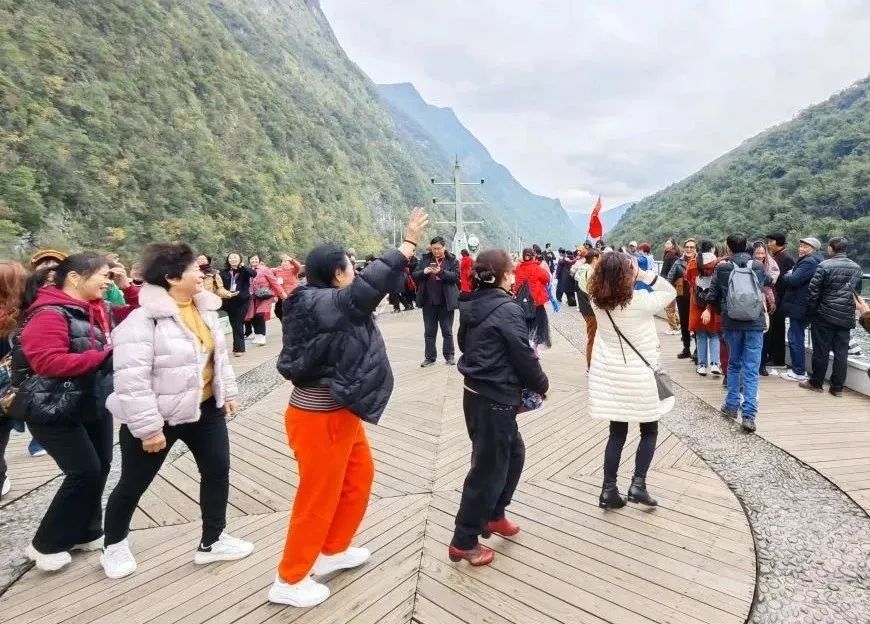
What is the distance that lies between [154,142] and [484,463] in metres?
35.2

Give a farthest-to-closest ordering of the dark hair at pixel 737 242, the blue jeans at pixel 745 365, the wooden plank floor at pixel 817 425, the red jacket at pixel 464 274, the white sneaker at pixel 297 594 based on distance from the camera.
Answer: the red jacket at pixel 464 274, the dark hair at pixel 737 242, the blue jeans at pixel 745 365, the wooden plank floor at pixel 817 425, the white sneaker at pixel 297 594

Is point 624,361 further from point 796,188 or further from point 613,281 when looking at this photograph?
point 796,188

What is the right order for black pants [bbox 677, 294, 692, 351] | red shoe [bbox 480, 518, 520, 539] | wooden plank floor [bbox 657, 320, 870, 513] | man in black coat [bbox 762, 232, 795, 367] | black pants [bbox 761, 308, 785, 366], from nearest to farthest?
red shoe [bbox 480, 518, 520, 539] < wooden plank floor [bbox 657, 320, 870, 513] < man in black coat [bbox 762, 232, 795, 367] < black pants [bbox 761, 308, 785, 366] < black pants [bbox 677, 294, 692, 351]

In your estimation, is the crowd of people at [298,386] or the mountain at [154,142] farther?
the mountain at [154,142]

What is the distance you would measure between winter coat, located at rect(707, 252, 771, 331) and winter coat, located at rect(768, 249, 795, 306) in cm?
47

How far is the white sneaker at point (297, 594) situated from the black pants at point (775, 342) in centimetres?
639

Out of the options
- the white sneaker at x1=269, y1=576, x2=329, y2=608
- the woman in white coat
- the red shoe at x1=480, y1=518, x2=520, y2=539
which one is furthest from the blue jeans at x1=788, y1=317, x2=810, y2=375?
the white sneaker at x1=269, y1=576, x2=329, y2=608

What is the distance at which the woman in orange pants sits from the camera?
2.14 metres

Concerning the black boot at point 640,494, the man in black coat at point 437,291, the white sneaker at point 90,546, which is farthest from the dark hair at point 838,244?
the white sneaker at point 90,546

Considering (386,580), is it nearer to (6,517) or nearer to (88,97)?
(6,517)

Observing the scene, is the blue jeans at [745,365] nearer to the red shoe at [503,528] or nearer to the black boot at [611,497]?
the black boot at [611,497]

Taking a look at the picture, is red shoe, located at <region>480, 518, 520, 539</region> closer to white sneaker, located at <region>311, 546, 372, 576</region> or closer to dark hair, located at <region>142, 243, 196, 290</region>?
white sneaker, located at <region>311, 546, 372, 576</region>

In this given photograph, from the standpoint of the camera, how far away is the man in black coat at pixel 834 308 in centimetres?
523

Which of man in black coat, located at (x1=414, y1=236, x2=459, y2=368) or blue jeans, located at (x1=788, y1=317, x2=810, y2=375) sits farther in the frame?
man in black coat, located at (x1=414, y1=236, x2=459, y2=368)
